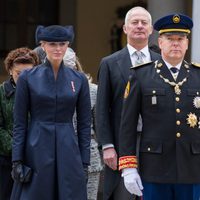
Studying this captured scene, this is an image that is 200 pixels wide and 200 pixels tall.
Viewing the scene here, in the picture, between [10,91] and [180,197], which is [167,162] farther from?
[10,91]

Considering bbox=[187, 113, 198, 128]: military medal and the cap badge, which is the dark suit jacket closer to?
the cap badge

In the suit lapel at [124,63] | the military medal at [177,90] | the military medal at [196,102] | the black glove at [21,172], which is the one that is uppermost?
the suit lapel at [124,63]

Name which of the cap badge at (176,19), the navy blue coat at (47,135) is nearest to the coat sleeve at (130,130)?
the cap badge at (176,19)

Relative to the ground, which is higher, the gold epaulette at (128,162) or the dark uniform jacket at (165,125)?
the dark uniform jacket at (165,125)

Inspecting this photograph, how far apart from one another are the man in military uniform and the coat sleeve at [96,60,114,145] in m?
0.84

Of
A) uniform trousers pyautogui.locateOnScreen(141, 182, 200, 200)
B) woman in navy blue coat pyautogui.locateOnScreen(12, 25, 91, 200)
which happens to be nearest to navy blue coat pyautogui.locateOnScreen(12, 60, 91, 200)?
woman in navy blue coat pyautogui.locateOnScreen(12, 25, 91, 200)

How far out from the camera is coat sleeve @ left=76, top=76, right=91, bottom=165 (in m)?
5.73

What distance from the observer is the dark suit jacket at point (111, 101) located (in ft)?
19.0

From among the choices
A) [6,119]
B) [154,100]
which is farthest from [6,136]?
[154,100]

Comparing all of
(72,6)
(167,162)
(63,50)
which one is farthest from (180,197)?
(72,6)

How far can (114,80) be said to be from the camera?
19.2ft

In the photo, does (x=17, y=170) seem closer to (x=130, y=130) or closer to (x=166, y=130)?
(x=130, y=130)

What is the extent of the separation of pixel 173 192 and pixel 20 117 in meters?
1.29

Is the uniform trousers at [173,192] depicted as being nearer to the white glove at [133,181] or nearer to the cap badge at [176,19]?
the white glove at [133,181]
